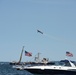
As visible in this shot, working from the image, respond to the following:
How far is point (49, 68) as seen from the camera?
62000 mm

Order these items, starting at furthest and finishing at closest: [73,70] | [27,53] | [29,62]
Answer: [29,62] → [27,53] → [73,70]

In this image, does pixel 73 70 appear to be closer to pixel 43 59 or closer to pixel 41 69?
pixel 41 69

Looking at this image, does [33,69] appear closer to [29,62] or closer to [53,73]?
[53,73]

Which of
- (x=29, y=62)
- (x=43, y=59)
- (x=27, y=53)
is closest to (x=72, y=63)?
(x=27, y=53)

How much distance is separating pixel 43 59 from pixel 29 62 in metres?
10.5

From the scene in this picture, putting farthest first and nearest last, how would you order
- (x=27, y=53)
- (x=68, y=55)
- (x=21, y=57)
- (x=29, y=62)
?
1. (x=29, y=62)
2. (x=21, y=57)
3. (x=27, y=53)
4. (x=68, y=55)

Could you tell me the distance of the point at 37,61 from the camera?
427ft

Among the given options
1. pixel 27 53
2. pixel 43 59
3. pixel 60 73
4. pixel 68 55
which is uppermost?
pixel 43 59

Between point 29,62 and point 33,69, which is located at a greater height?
point 29,62

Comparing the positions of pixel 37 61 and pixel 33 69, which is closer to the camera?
pixel 33 69

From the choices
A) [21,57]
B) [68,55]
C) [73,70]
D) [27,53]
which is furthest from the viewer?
[21,57]

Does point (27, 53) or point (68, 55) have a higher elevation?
point (27, 53)

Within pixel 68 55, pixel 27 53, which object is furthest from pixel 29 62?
pixel 68 55

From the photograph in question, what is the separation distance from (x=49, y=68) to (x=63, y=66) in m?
2.15
